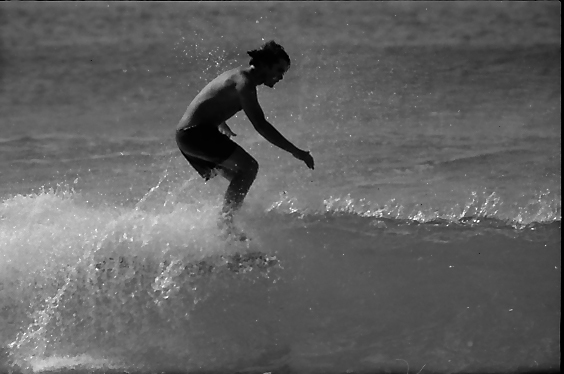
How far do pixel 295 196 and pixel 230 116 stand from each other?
1688mm

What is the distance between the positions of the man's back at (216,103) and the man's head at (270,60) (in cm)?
10

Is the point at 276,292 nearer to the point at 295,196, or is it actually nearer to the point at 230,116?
the point at 230,116

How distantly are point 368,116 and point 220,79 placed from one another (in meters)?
4.80

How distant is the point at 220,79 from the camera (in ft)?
12.5

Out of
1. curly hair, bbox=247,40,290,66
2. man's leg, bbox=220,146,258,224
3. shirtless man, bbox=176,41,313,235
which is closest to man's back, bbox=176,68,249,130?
shirtless man, bbox=176,41,313,235

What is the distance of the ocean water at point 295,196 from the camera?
10.6ft

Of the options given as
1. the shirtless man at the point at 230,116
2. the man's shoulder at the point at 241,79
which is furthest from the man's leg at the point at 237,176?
the man's shoulder at the point at 241,79

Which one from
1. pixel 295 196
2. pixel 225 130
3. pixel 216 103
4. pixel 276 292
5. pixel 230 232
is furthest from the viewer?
pixel 295 196

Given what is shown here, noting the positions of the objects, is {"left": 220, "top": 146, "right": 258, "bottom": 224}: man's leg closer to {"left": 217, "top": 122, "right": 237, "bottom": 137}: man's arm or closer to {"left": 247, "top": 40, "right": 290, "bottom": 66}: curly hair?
{"left": 217, "top": 122, "right": 237, "bottom": 137}: man's arm

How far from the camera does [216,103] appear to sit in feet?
12.4

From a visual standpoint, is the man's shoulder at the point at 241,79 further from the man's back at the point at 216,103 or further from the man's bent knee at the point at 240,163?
the man's bent knee at the point at 240,163

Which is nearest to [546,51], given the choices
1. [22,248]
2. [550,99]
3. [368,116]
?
[550,99]

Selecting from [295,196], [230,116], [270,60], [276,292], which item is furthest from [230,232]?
[295,196]

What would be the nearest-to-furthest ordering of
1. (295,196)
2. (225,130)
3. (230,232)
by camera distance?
(230,232)
(225,130)
(295,196)
